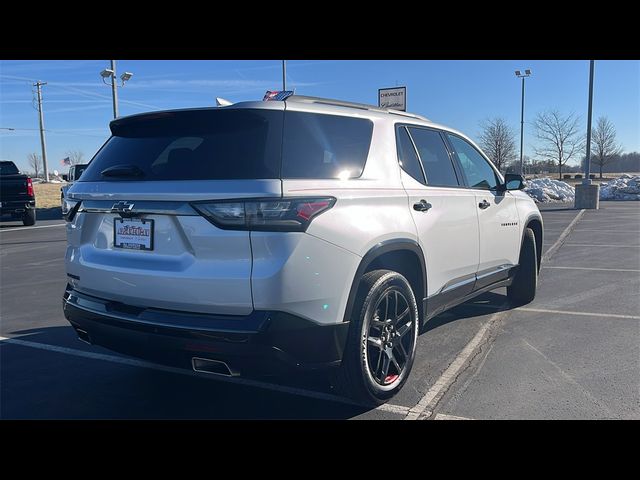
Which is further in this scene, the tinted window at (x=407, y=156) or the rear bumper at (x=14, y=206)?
the rear bumper at (x=14, y=206)

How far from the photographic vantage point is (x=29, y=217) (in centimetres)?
1719

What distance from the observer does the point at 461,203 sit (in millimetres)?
4504

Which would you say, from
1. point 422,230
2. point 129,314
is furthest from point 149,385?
point 422,230

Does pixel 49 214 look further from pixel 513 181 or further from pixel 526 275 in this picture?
pixel 513 181

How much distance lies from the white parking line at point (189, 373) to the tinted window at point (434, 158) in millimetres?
1732

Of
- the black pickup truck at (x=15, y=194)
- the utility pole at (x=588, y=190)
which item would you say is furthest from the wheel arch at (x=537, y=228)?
the utility pole at (x=588, y=190)

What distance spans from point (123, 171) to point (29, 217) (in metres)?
16.3

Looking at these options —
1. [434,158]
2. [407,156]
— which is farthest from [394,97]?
[407,156]

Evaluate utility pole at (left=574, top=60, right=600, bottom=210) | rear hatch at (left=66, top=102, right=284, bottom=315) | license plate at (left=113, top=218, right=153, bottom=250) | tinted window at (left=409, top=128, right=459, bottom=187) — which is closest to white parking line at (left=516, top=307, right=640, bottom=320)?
tinted window at (left=409, top=128, right=459, bottom=187)

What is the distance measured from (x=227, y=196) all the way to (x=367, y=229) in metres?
0.91

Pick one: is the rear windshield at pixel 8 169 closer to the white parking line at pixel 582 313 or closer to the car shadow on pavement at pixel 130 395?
the car shadow on pavement at pixel 130 395

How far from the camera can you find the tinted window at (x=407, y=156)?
3852 mm

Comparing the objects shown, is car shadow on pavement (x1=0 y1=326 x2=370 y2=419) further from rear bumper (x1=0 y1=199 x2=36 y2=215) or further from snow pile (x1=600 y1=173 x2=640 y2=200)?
snow pile (x1=600 y1=173 x2=640 y2=200)
